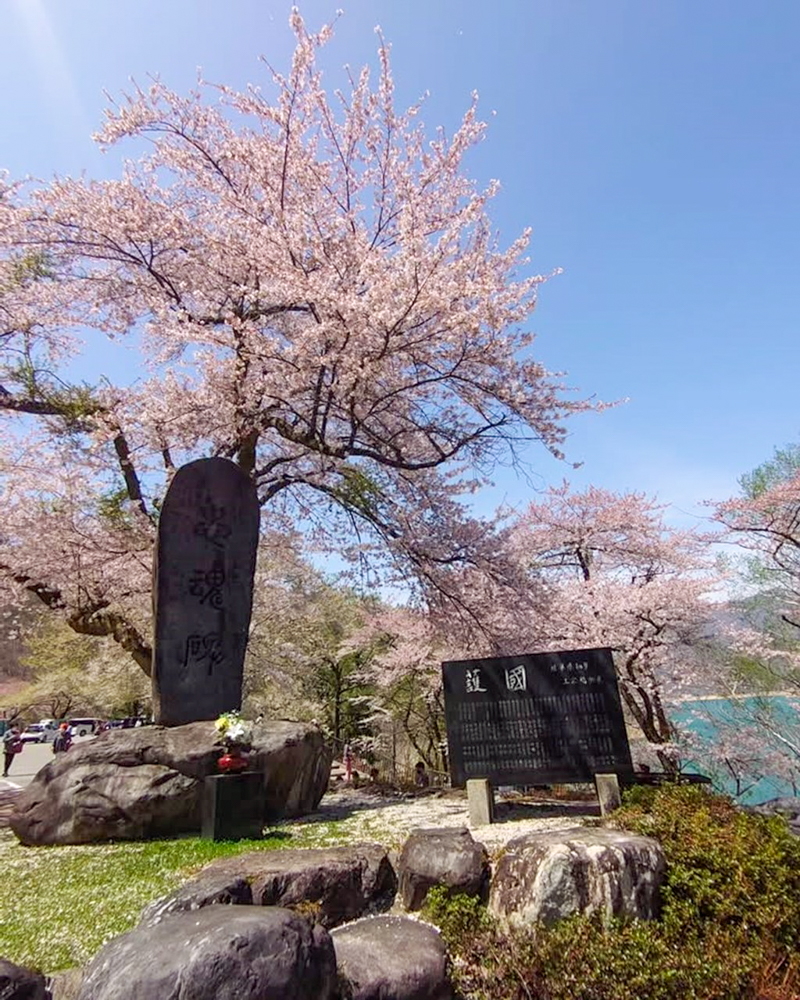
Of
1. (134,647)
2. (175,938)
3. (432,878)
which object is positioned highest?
(134,647)

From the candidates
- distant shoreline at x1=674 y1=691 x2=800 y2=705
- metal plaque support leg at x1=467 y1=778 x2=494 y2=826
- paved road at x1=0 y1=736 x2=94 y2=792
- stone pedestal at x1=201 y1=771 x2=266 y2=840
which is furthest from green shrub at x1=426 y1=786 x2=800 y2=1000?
paved road at x1=0 y1=736 x2=94 y2=792

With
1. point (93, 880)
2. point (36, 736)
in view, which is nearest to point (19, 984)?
point (93, 880)

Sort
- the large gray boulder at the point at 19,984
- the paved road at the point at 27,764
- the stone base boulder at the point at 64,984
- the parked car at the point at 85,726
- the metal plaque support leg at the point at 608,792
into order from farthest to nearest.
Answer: the parked car at the point at 85,726
the paved road at the point at 27,764
the metal plaque support leg at the point at 608,792
the stone base boulder at the point at 64,984
the large gray boulder at the point at 19,984

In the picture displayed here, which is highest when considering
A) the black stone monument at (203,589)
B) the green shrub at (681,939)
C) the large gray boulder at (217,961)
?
the black stone monument at (203,589)

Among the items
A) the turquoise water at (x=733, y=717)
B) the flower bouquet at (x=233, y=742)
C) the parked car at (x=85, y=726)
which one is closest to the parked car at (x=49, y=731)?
the parked car at (x=85, y=726)

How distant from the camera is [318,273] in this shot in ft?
28.9

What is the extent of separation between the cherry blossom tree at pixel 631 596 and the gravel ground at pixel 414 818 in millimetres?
3925

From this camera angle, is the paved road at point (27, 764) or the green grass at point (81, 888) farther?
the paved road at point (27, 764)

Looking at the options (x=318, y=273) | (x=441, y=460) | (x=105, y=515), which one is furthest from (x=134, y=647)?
(x=318, y=273)

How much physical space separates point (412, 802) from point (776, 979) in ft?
22.2

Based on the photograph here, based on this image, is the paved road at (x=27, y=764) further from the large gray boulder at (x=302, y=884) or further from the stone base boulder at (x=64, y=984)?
the stone base boulder at (x=64, y=984)

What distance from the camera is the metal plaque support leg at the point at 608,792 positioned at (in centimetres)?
654

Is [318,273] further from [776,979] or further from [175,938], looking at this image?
[776,979]

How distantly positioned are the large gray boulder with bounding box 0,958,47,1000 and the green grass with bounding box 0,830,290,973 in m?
0.86
